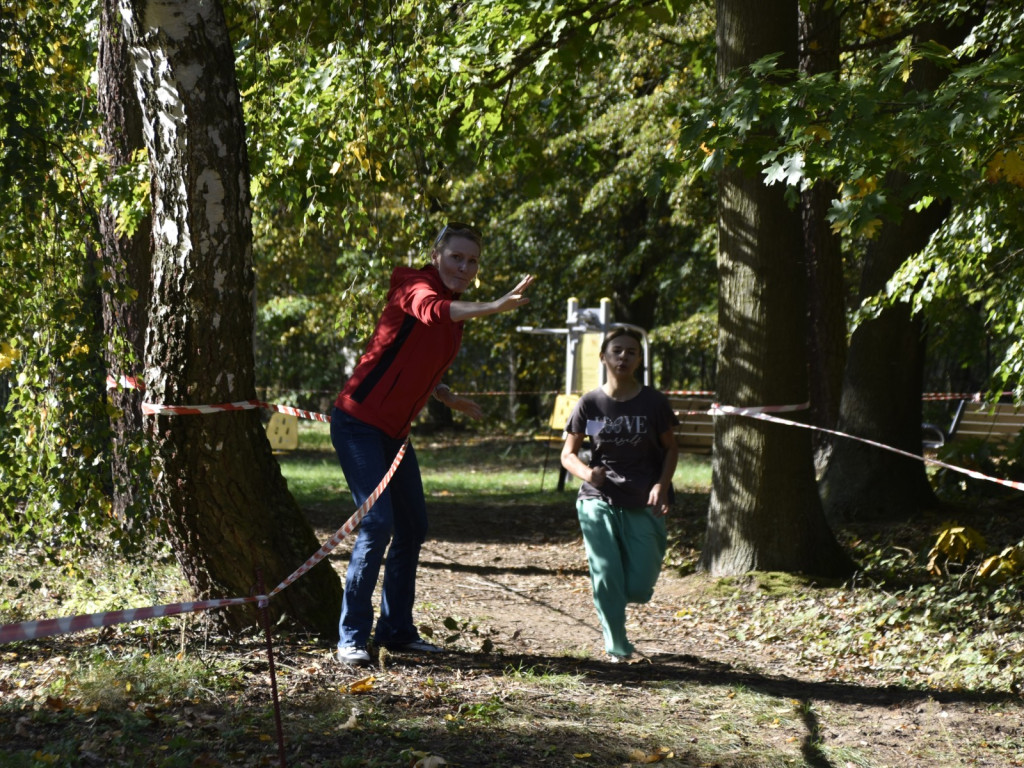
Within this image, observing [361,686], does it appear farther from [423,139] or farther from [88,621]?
[423,139]

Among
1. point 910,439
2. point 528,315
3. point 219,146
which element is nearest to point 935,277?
point 910,439

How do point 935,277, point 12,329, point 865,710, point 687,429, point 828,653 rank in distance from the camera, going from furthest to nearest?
point 687,429, point 935,277, point 828,653, point 865,710, point 12,329

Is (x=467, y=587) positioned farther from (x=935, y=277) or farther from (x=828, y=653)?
(x=935, y=277)

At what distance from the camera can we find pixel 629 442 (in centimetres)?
630

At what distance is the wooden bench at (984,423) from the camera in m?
15.9

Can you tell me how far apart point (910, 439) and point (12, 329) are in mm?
7279

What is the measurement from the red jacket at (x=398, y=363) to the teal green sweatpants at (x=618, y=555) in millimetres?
1396

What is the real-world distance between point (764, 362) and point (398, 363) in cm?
363

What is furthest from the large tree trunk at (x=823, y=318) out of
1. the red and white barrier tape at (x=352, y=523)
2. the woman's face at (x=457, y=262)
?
the red and white barrier tape at (x=352, y=523)

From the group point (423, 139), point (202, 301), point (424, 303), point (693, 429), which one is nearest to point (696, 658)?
point (424, 303)

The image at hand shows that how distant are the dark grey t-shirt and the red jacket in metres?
1.18

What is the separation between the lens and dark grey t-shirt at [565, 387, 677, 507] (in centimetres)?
630

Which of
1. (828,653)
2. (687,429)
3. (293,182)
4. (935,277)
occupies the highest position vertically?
(293,182)

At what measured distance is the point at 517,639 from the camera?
689 cm
